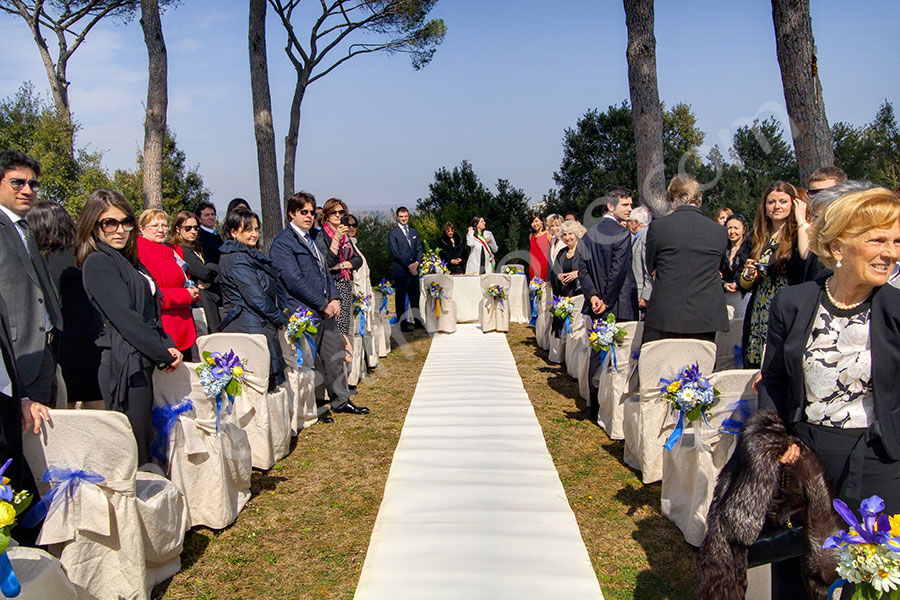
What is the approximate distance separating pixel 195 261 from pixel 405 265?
5578 mm

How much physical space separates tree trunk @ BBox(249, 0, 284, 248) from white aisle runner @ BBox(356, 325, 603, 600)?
6295 mm

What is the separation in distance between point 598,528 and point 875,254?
2433 mm

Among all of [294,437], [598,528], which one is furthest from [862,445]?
[294,437]

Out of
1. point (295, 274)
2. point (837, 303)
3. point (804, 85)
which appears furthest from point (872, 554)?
point (804, 85)

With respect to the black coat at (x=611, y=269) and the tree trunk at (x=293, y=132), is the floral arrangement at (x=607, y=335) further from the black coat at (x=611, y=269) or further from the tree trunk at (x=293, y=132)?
the tree trunk at (x=293, y=132)

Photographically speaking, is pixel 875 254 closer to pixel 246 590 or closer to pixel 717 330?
pixel 717 330

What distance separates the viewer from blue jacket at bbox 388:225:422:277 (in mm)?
11438

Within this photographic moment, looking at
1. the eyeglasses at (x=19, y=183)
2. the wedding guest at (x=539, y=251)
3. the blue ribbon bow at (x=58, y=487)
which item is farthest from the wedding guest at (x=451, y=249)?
the blue ribbon bow at (x=58, y=487)

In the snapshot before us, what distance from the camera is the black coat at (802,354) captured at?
2074 millimetres

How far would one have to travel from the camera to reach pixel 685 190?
187 inches

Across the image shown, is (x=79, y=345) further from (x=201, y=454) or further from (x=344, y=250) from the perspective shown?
(x=344, y=250)

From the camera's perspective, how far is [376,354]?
30.0ft

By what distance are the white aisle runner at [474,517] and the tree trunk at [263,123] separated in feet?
20.7

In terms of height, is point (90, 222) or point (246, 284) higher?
point (90, 222)
